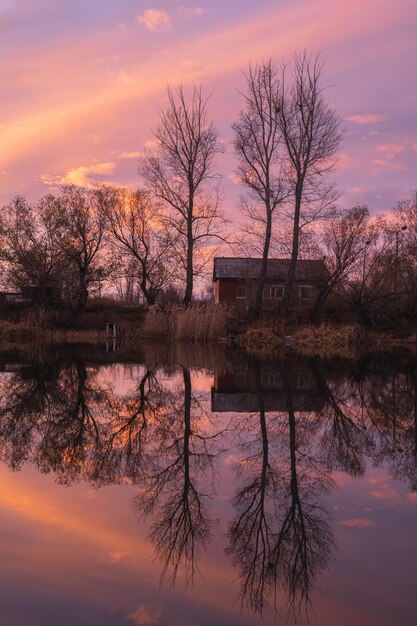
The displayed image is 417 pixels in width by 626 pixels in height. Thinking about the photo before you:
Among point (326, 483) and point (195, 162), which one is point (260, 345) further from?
point (326, 483)

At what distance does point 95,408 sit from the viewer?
375 inches

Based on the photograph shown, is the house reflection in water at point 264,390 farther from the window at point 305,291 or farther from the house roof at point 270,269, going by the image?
the window at point 305,291

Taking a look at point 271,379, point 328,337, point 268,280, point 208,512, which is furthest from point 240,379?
point 268,280

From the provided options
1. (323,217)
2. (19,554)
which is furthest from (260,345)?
(19,554)

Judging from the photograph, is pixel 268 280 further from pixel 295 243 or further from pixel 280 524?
pixel 280 524

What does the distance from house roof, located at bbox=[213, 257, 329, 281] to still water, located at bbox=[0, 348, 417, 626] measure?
2207 cm

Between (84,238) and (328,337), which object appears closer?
(328,337)

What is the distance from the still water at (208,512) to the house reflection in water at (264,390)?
0.14 metres

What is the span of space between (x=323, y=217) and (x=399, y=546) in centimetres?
2702

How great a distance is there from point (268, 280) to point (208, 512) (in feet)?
138

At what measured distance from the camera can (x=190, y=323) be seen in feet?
87.1

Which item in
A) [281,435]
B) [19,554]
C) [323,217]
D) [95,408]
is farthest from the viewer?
[323,217]

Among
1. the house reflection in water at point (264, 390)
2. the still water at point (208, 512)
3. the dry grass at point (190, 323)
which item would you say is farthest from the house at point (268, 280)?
the still water at point (208, 512)

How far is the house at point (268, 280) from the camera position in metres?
32.4
